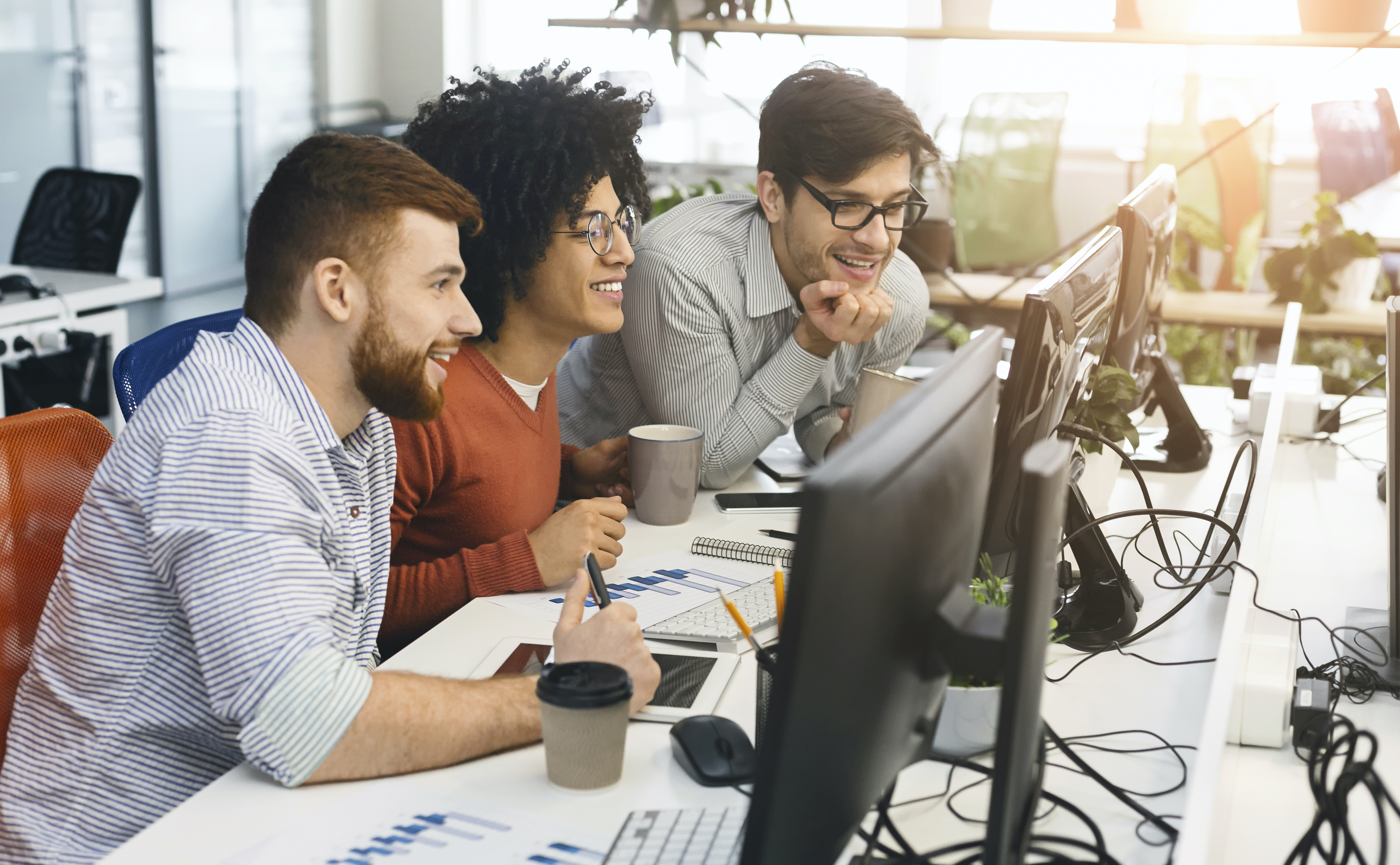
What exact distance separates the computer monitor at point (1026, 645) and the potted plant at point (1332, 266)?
315cm

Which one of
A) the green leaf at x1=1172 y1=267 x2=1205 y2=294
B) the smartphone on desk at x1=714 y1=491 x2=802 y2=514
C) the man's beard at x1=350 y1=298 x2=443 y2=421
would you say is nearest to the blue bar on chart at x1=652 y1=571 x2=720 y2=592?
the smartphone on desk at x1=714 y1=491 x2=802 y2=514

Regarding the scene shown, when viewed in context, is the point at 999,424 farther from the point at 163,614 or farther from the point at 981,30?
the point at 981,30

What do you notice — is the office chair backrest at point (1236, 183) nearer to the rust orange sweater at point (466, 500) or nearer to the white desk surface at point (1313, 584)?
the white desk surface at point (1313, 584)

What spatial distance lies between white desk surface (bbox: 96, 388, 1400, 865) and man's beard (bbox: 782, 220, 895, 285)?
0.73m

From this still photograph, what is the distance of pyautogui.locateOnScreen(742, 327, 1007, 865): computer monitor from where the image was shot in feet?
1.99

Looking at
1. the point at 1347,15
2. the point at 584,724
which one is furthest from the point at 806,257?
the point at 1347,15

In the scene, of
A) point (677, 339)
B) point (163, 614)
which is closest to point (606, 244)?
point (677, 339)

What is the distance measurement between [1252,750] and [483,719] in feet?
2.32

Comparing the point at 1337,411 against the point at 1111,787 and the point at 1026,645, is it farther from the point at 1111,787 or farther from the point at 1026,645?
the point at 1026,645

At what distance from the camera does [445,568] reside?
139 centimetres

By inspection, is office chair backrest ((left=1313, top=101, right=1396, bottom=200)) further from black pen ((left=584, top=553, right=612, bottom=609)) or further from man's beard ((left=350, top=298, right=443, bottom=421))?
man's beard ((left=350, top=298, right=443, bottom=421))

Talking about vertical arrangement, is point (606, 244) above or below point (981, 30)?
below

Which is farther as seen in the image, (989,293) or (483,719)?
(989,293)

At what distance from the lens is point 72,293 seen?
3.03 metres
